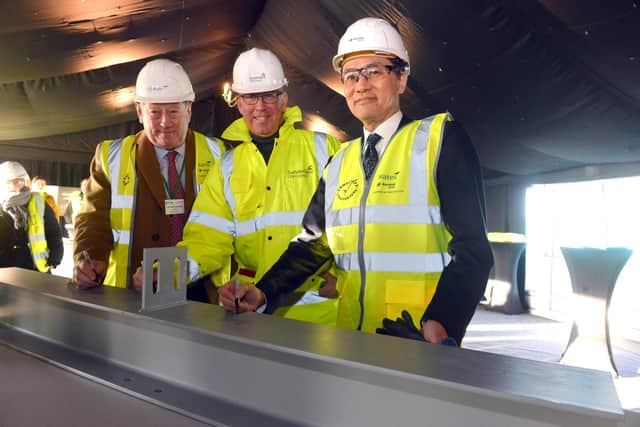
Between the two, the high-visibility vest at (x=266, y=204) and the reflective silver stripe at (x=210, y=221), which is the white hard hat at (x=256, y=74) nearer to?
the high-visibility vest at (x=266, y=204)

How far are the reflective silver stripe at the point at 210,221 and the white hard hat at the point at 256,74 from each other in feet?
1.72

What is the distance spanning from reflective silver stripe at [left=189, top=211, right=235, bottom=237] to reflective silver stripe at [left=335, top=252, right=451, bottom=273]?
71 centimetres

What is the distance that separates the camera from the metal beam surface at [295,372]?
2.27ft

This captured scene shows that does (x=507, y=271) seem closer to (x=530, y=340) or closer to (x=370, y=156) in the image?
(x=530, y=340)

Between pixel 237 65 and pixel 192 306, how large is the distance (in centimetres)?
120

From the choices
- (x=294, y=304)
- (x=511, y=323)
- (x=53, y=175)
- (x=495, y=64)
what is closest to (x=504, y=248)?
(x=511, y=323)

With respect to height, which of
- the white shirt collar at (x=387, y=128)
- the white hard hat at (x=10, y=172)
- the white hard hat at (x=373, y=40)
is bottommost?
the white shirt collar at (x=387, y=128)

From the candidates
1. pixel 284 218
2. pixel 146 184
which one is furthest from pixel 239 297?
pixel 146 184

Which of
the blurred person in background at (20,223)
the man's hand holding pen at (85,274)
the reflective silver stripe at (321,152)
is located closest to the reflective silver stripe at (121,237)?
the man's hand holding pen at (85,274)

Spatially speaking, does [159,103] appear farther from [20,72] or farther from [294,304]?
[20,72]

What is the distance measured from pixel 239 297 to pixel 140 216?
1.14 m

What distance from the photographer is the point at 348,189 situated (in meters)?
1.65

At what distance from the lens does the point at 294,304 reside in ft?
6.66

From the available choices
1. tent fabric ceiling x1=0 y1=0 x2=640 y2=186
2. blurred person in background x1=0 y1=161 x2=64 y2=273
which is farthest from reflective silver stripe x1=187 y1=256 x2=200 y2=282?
blurred person in background x1=0 y1=161 x2=64 y2=273
